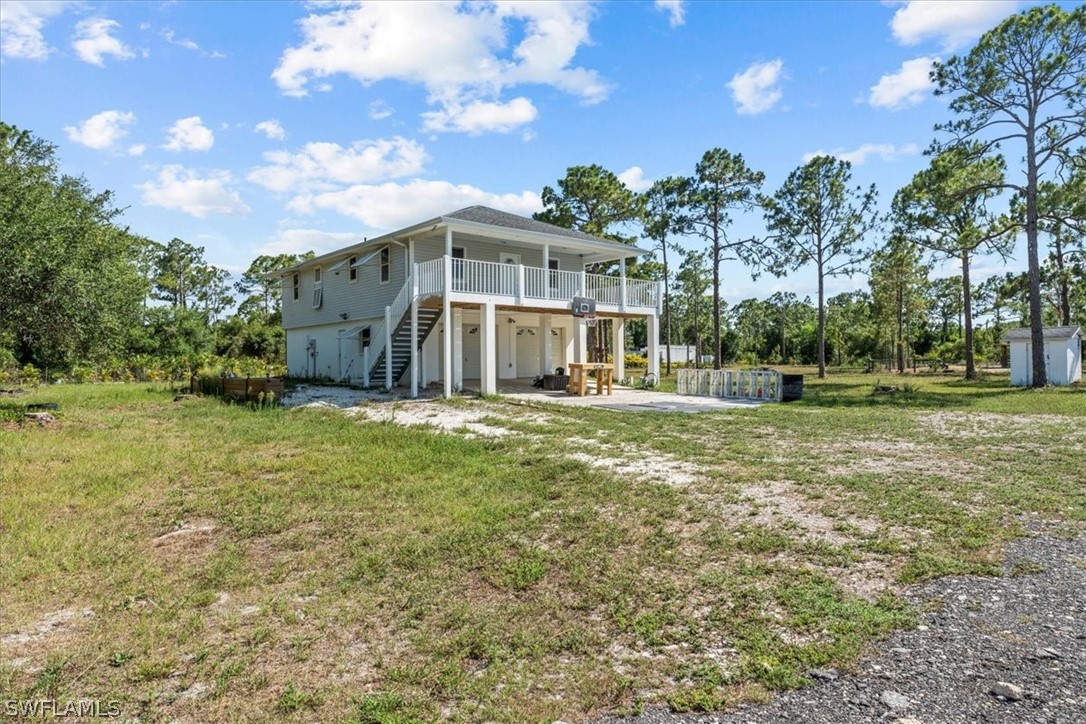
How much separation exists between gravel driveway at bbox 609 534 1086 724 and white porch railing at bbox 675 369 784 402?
41.9 ft

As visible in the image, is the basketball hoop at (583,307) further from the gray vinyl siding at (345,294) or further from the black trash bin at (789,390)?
the black trash bin at (789,390)

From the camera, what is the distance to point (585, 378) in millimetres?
17469

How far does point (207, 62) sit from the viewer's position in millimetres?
10992

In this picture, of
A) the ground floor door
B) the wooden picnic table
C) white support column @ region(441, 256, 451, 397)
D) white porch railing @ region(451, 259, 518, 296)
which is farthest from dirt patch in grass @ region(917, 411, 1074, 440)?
the ground floor door

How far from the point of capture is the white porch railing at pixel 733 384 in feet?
53.2

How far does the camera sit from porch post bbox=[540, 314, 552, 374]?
71.7 feet

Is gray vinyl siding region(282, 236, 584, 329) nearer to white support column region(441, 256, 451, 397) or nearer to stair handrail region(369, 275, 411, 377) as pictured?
stair handrail region(369, 275, 411, 377)

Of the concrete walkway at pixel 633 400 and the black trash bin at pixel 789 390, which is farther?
the black trash bin at pixel 789 390

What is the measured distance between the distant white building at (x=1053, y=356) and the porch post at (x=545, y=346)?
16230 mm

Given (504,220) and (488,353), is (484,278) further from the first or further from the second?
(504,220)

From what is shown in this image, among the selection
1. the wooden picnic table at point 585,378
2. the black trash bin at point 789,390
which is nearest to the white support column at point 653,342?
the wooden picnic table at point 585,378

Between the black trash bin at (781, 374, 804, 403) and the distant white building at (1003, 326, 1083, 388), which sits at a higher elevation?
the distant white building at (1003, 326, 1083, 388)

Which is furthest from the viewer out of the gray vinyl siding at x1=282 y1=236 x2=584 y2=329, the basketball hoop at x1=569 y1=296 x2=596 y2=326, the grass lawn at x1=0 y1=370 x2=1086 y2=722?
the gray vinyl siding at x1=282 y1=236 x2=584 y2=329

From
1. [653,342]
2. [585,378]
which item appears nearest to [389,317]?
[585,378]
